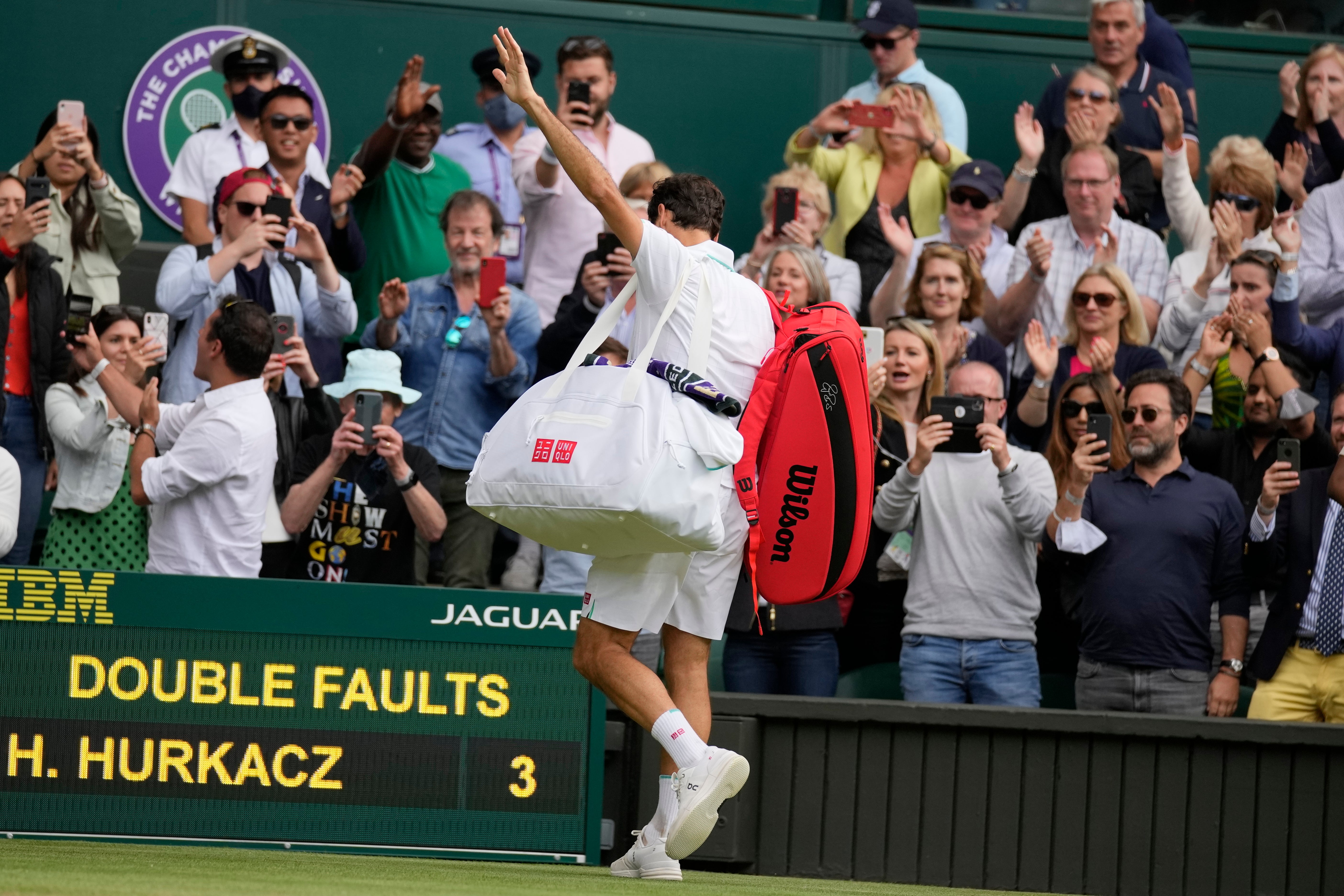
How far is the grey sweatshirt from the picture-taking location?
24.4 ft

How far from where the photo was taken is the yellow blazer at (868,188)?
9.87m

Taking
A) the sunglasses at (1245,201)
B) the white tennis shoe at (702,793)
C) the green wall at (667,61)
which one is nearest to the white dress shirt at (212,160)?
the green wall at (667,61)

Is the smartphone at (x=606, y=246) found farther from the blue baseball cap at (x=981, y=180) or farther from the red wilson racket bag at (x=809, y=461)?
the red wilson racket bag at (x=809, y=461)

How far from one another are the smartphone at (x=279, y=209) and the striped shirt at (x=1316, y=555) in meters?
4.60

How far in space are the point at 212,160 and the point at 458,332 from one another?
6.27 feet

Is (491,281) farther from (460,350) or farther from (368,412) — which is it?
(368,412)

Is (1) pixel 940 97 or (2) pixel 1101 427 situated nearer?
(2) pixel 1101 427

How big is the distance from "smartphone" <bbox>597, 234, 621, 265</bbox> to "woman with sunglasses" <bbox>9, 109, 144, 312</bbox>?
244 centimetres

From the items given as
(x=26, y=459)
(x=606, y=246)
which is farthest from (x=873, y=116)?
(x=26, y=459)

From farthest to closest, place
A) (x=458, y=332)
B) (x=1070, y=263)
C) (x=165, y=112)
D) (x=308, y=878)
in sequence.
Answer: (x=165, y=112), (x=1070, y=263), (x=458, y=332), (x=308, y=878)

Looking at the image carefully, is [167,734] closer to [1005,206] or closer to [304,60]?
[1005,206]

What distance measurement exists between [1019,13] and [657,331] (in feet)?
26.8

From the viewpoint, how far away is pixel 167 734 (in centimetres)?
596

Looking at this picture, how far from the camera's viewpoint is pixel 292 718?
19.7 ft
